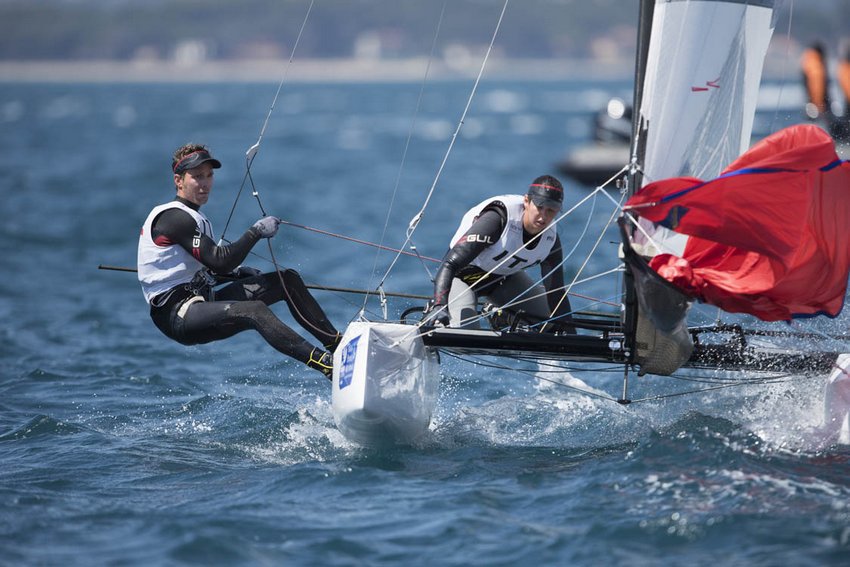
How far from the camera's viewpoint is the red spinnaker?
447cm

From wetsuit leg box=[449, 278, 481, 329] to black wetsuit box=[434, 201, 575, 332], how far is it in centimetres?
4

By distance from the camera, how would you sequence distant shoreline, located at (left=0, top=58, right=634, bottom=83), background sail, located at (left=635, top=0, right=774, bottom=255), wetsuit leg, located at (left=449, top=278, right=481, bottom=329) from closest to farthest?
background sail, located at (left=635, top=0, right=774, bottom=255)
wetsuit leg, located at (left=449, top=278, right=481, bottom=329)
distant shoreline, located at (left=0, top=58, right=634, bottom=83)

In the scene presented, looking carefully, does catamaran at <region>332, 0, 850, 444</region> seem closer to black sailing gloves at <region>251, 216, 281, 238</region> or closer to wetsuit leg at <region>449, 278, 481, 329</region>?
wetsuit leg at <region>449, 278, 481, 329</region>

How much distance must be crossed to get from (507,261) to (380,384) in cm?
91

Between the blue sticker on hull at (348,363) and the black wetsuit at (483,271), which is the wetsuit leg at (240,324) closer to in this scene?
the blue sticker on hull at (348,363)

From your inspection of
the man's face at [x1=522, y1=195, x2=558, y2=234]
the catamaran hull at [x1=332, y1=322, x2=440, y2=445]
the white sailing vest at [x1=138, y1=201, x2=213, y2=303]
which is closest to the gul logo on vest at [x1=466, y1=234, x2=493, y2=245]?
the man's face at [x1=522, y1=195, x2=558, y2=234]

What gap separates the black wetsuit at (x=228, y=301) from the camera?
4961mm

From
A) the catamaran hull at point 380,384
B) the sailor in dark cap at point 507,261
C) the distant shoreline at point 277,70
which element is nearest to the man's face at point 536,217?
the sailor in dark cap at point 507,261

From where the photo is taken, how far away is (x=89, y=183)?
20.4 metres

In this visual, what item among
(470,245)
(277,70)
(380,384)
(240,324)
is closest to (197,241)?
(240,324)

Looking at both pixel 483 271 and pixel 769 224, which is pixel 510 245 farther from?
pixel 769 224

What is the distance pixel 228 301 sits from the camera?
509cm

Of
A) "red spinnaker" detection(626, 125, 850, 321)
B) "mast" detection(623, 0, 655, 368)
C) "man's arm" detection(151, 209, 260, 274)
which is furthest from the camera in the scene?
"man's arm" detection(151, 209, 260, 274)

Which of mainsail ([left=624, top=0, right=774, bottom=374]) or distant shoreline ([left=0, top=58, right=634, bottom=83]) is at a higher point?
distant shoreline ([left=0, top=58, right=634, bottom=83])
